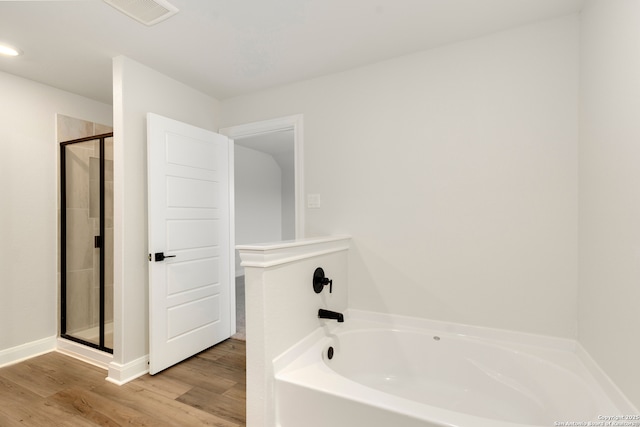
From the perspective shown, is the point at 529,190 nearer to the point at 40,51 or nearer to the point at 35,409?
the point at 35,409

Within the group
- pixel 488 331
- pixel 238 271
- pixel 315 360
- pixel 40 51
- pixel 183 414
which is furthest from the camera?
pixel 238 271

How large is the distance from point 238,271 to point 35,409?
3635 millimetres

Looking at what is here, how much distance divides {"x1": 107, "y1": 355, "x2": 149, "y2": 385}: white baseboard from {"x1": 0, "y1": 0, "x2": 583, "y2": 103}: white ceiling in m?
2.29

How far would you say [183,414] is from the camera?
5.80 feet

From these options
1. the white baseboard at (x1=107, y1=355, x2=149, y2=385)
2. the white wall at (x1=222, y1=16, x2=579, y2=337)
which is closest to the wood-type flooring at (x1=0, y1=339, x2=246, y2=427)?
the white baseboard at (x1=107, y1=355, x2=149, y2=385)

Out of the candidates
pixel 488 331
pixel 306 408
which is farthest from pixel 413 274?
pixel 306 408

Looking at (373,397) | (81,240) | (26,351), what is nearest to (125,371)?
(26,351)

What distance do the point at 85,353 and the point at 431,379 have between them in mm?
2776

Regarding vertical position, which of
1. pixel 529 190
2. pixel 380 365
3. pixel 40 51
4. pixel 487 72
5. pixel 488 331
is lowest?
pixel 380 365

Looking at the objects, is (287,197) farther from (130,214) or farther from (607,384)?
(607,384)

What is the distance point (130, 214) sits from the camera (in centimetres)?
223

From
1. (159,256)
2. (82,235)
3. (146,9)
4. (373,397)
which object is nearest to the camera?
(373,397)

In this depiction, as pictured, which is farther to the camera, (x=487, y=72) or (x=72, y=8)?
(x=487, y=72)

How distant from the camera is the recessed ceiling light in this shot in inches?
80.9
